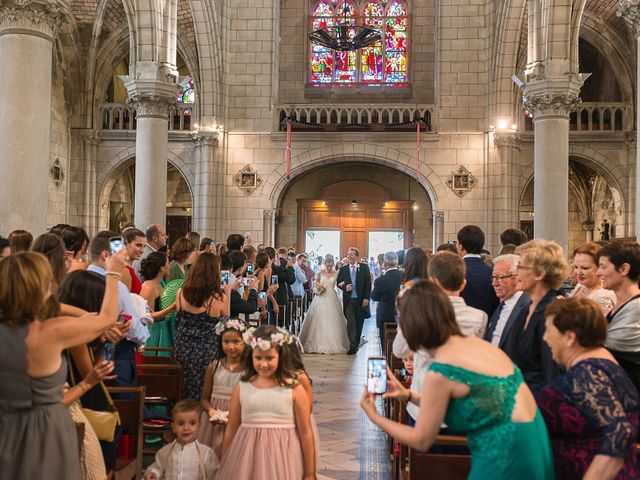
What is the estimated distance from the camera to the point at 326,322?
13.6 meters

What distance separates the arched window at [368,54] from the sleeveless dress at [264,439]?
1955cm

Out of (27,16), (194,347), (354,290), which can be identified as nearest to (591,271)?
(194,347)

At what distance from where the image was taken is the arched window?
23.0 metres

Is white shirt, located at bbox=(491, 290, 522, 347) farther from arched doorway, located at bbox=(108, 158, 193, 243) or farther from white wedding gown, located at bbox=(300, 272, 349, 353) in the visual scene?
arched doorway, located at bbox=(108, 158, 193, 243)

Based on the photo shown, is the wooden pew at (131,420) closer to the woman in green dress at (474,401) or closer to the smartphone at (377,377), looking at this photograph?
the smartphone at (377,377)

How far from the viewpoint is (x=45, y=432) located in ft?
10.3

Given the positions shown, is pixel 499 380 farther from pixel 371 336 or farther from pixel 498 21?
pixel 498 21

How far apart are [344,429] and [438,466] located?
395 centimetres

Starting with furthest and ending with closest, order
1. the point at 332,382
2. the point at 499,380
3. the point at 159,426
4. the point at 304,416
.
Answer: the point at 332,382, the point at 159,426, the point at 304,416, the point at 499,380

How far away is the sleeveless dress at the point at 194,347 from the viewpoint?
566 centimetres

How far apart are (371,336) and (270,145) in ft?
24.1

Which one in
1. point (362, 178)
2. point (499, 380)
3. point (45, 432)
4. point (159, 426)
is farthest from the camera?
point (362, 178)

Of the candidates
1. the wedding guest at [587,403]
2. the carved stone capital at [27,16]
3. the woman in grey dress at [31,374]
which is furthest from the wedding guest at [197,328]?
the carved stone capital at [27,16]

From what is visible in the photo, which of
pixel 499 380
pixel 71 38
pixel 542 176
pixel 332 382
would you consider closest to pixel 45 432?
pixel 499 380
